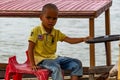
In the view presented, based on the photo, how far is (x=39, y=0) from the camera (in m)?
5.80

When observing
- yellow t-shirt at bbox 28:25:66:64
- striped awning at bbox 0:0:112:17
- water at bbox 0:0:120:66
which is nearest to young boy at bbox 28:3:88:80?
yellow t-shirt at bbox 28:25:66:64

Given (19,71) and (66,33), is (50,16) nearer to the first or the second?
(19,71)

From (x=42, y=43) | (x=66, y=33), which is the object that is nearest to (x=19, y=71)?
(x=42, y=43)

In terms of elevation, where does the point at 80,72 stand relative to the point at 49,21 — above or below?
below

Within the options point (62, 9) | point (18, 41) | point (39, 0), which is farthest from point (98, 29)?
point (62, 9)

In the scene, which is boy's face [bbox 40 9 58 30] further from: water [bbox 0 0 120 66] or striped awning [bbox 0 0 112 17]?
water [bbox 0 0 120 66]

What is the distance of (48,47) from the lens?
4.38 m

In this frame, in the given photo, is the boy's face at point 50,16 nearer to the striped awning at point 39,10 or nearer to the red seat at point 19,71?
the striped awning at point 39,10

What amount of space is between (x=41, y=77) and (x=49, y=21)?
1.75 ft

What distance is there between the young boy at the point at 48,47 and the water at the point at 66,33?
3929mm

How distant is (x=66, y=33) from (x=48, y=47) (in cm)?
667

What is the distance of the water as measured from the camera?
9055 millimetres

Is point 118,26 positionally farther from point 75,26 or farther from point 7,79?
point 7,79

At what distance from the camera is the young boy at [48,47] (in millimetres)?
4234
